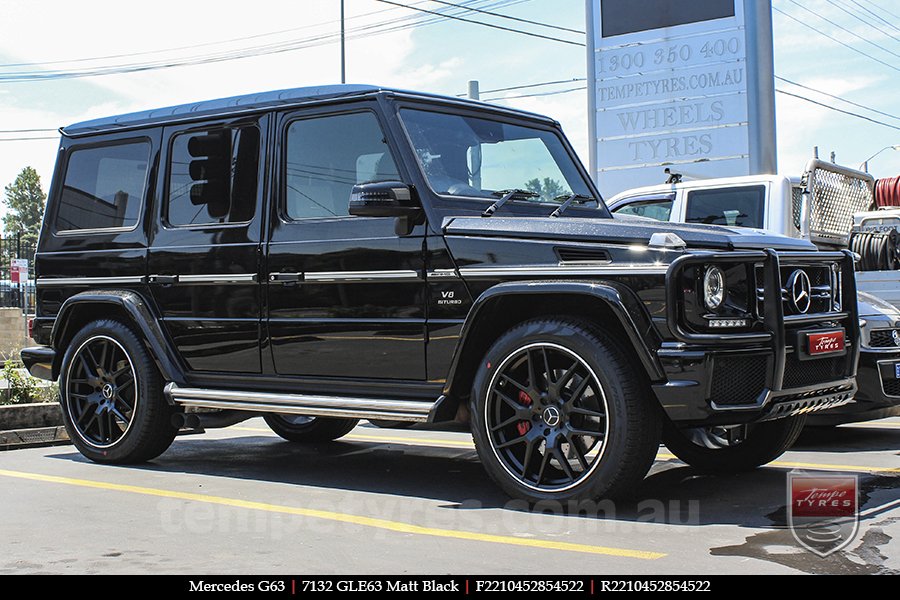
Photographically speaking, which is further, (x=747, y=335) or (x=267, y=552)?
(x=747, y=335)

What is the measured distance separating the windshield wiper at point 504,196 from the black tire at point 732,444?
1.59 m

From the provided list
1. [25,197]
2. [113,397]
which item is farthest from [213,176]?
[25,197]

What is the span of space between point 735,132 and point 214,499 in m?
14.1

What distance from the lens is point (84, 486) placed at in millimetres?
6758

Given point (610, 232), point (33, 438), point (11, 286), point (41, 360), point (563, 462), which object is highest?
point (11, 286)

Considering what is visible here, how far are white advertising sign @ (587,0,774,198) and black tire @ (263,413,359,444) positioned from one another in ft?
35.4

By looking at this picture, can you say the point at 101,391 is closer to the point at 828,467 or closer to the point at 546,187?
the point at 546,187

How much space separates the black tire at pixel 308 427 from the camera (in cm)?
879

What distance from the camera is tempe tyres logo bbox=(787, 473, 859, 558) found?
4.81 metres

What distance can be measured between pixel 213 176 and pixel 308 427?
2.39m

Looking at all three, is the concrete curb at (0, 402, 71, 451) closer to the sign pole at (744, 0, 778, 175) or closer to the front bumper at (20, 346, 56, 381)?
the front bumper at (20, 346, 56, 381)

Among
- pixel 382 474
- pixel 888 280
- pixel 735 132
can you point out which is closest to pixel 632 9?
pixel 735 132

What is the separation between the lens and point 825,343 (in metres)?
5.75

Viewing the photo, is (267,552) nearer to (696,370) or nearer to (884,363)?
(696,370)
